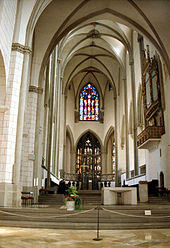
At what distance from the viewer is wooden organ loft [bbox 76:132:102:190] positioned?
27.4m

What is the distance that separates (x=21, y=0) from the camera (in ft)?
32.3

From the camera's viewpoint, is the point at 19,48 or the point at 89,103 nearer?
the point at 19,48

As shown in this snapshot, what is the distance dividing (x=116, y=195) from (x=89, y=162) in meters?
18.2

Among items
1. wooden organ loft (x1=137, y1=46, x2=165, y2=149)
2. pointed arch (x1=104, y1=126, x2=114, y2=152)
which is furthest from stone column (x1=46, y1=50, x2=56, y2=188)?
pointed arch (x1=104, y1=126, x2=114, y2=152)

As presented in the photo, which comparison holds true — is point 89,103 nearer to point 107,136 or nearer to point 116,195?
point 107,136

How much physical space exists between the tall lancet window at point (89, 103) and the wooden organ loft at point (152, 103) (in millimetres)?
15037

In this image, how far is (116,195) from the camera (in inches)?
431

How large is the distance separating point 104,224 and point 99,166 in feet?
75.3

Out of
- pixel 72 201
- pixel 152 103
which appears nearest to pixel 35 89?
pixel 72 201

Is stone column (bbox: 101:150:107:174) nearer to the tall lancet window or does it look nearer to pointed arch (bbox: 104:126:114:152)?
pointed arch (bbox: 104:126:114:152)

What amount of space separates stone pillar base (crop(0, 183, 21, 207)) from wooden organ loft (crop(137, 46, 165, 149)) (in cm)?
810

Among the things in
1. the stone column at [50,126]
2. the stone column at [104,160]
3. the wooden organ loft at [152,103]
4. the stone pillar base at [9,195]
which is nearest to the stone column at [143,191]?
the wooden organ loft at [152,103]

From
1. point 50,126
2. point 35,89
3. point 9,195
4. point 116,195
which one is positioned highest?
point 35,89

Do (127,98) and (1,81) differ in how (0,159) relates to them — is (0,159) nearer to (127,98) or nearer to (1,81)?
(1,81)
